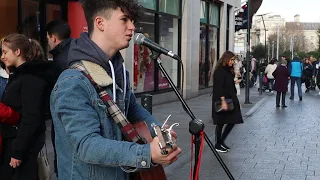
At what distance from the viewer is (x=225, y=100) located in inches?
348

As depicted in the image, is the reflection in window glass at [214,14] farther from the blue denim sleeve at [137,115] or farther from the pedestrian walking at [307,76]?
the blue denim sleeve at [137,115]

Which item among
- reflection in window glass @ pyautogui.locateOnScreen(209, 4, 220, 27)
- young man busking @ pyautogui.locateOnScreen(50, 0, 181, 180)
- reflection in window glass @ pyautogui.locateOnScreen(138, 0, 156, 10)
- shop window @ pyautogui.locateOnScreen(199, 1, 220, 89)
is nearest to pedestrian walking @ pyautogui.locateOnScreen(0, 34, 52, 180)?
young man busking @ pyautogui.locateOnScreen(50, 0, 181, 180)

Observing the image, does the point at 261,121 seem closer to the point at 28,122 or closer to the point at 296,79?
the point at 296,79

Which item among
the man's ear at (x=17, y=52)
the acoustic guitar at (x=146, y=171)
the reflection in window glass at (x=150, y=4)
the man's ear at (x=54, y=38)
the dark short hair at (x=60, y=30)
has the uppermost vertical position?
the reflection in window glass at (x=150, y=4)

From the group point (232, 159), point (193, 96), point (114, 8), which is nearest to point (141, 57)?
point (193, 96)

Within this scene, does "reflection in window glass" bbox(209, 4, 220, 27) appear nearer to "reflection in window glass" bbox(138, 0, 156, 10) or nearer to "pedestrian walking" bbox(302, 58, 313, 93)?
"pedestrian walking" bbox(302, 58, 313, 93)

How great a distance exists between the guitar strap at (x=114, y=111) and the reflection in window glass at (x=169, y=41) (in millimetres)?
14415

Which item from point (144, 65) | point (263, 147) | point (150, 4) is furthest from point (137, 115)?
point (150, 4)

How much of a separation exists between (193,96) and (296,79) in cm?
437

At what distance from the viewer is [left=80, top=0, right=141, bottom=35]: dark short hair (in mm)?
2227

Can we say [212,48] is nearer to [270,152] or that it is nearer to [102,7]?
[270,152]

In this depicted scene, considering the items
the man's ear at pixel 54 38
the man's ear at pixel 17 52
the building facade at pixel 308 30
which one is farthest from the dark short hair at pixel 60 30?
the building facade at pixel 308 30

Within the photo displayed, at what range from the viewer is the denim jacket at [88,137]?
200 centimetres

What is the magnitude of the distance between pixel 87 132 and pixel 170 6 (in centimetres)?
1585
